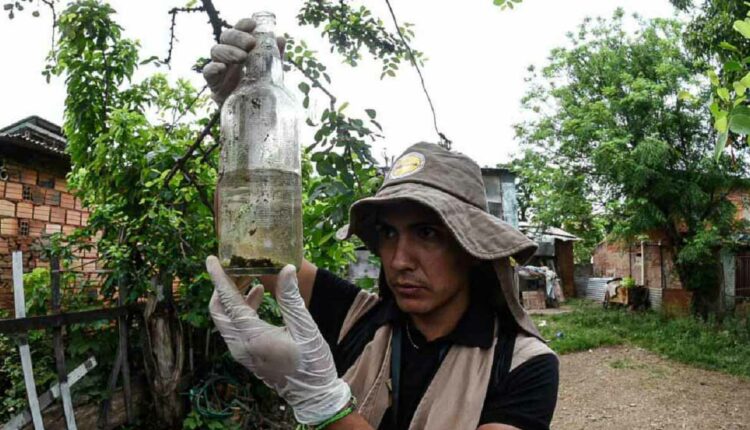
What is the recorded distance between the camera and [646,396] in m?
8.36

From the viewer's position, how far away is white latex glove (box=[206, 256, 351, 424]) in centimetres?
143

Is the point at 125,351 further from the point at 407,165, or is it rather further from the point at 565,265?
the point at 565,265

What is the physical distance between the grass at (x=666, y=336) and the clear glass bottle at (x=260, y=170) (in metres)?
10.1

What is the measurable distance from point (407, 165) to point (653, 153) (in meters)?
13.2

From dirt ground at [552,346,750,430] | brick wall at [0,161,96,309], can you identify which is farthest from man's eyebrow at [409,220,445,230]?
dirt ground at [552,346,750,430]

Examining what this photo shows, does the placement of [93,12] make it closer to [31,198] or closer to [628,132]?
[31,198]

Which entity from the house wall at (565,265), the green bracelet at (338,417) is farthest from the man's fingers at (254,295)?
the house wall at (565,265)

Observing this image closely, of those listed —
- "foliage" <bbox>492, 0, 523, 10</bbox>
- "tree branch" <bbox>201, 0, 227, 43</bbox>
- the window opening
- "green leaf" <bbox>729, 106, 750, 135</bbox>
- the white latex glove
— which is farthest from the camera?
the window opening

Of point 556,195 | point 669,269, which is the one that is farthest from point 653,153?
point 669,269

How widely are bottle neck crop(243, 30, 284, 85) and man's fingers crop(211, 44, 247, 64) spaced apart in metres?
0.06

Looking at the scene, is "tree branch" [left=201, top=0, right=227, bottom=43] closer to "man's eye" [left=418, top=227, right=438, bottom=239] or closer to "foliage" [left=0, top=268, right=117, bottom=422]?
"man's eye" [left=418, top=227, right=438, bottom=239]

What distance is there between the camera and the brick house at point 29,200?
22.8 ft

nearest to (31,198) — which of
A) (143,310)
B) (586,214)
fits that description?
(143,310)

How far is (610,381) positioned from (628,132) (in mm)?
7453
